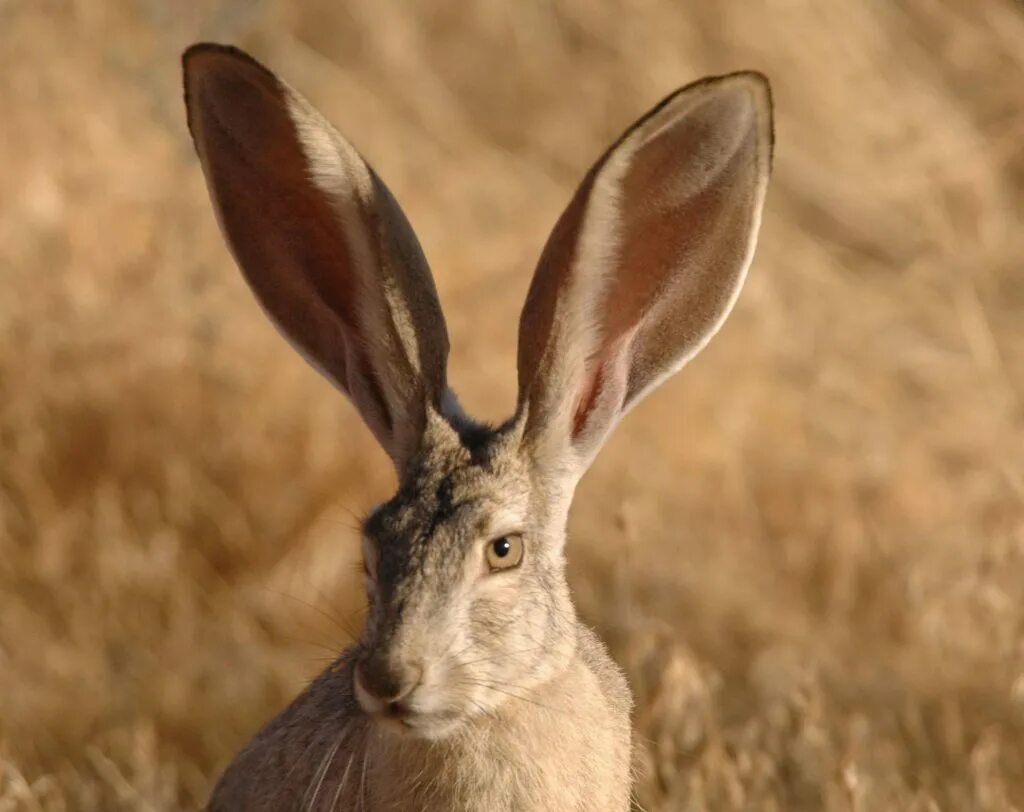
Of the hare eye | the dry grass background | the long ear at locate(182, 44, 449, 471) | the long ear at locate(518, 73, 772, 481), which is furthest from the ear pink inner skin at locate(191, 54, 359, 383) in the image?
the dry grass background

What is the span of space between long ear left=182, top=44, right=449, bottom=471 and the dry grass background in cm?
58

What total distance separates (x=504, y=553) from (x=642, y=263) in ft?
1.87

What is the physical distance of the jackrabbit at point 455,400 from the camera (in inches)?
115

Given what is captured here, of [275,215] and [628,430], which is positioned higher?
[275,215]

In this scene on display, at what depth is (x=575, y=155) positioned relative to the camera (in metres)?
8.36

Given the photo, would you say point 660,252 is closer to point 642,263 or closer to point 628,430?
point 642,263

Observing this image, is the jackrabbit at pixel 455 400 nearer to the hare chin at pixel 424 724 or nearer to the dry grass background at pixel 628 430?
the hare chin at pixel 424 724

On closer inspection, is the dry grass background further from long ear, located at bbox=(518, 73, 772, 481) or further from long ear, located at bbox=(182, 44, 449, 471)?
long ear, located at bbox=(518, 73, 772, 481)

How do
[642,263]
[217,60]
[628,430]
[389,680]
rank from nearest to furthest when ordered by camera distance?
[389,680] < [217,60] < [642,263] < [628,430]

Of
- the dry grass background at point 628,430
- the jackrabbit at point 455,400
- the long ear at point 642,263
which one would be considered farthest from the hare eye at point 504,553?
the dry grass background at point 628,430

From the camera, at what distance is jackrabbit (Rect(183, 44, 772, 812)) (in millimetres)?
2910

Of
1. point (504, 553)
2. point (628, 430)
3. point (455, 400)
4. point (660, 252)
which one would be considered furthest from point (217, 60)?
point (628, 430)

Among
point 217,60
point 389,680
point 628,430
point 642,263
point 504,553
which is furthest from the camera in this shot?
point 628,430

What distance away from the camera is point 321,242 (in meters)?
3.33
